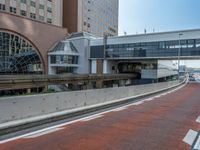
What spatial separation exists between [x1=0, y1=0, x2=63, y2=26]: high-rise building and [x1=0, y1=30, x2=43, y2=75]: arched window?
27.6 feet

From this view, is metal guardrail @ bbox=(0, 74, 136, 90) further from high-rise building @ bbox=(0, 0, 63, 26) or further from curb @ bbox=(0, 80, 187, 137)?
curb @ bbox=(0, 80, 187, 137)

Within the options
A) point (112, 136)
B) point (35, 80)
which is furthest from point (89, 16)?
point (112, 136)

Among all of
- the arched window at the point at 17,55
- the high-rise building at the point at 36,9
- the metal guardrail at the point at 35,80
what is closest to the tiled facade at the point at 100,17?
the high-rise building at the point at 36,9

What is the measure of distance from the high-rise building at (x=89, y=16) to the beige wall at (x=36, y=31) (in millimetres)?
18239

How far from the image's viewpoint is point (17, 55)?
47500 mm

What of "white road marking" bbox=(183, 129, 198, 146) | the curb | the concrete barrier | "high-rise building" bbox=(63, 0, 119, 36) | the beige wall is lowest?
"white road marking" bbox=(183, 129, 198, 146)

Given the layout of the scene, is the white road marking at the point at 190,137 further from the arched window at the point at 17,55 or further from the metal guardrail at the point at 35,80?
the arched window at the point at 17,55

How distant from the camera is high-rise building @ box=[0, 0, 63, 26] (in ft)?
161

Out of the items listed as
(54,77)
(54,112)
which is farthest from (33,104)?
(54,77)

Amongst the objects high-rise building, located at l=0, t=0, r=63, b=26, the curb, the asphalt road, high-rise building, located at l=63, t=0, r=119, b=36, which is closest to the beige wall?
high-rise building, located at l=0, t=0, r=63, b=26

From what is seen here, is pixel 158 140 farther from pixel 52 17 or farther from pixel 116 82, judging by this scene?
pixel 52 17

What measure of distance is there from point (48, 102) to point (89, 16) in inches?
3181

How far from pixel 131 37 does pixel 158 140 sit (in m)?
51.2

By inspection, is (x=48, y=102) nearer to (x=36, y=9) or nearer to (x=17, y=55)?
(x=17, y=55)
